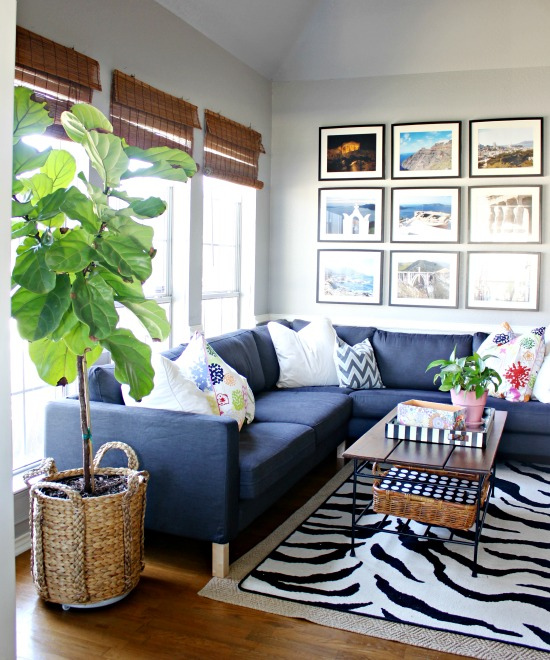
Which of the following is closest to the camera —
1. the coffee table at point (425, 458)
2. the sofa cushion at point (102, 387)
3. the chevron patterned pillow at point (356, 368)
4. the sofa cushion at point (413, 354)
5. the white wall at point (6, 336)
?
the white wall at point (6, 336)

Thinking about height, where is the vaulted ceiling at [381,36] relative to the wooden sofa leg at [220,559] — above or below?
above

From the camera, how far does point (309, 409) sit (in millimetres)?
4344

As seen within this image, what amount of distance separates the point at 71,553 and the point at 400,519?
1.67 metres

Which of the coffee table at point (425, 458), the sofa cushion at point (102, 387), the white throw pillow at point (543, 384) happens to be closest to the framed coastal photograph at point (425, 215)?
the white throw pillow at point (543, 384)

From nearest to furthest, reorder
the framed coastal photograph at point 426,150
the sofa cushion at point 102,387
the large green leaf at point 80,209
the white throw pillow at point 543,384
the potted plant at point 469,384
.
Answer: the large green leaf at point 80,209 → the sofa cushion at point 102,387 → the potted plant at point 469,384 → the white throw pillow at point 543,384 → the framed coastal photograph at point 426,150

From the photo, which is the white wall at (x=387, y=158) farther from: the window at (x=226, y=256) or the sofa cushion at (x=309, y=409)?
the sofa cushion at (x=309, y=409)

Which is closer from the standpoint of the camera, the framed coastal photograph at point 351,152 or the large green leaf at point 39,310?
the large green leaf at point 39,310

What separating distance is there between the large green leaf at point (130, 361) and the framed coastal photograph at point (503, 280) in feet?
12.0

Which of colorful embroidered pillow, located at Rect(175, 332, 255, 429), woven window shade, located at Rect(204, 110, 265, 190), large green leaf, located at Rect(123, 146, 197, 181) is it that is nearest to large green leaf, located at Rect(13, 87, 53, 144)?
large green leaf, located at Rect(123, 146, 197, 181)

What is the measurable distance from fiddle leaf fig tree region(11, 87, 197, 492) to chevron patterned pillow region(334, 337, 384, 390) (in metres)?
2.54

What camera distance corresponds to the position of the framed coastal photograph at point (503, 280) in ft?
18.3

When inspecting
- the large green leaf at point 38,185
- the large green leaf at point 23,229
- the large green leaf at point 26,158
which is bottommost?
the large green leaf at point 23,229

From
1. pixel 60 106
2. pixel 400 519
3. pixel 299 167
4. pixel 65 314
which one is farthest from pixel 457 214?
pixel 65 314

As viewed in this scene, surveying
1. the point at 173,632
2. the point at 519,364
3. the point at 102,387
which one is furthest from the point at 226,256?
the point at 173,632
